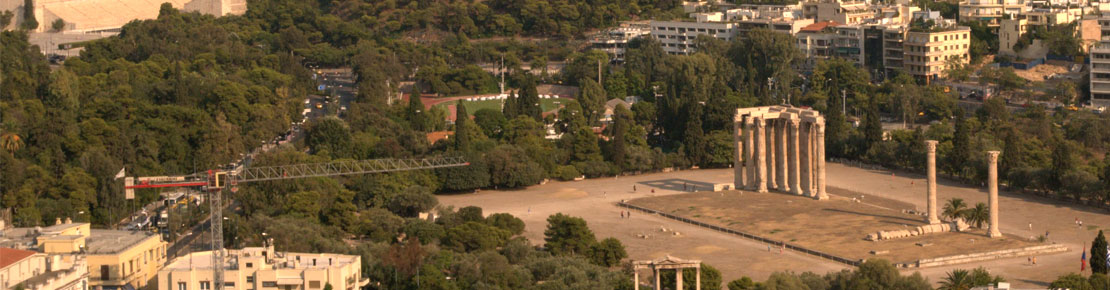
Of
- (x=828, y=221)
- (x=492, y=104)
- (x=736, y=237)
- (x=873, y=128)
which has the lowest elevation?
(x=736, y=237)

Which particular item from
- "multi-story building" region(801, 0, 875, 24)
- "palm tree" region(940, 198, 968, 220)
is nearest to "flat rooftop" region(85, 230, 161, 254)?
"palm tree" region(940, 198, 968, 220)

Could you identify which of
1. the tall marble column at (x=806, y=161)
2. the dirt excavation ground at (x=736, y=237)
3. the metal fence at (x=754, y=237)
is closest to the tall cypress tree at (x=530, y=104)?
the dirt excavation ground at (x=736, y=237)

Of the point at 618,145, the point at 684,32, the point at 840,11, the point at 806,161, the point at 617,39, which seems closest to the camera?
the point at 806,161

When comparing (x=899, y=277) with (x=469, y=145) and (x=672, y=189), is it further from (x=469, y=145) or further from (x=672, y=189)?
(x=469, y=145)

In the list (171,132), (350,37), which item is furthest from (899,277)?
(350,37)

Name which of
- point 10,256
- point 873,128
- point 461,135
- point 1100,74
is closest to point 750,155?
point 873,128

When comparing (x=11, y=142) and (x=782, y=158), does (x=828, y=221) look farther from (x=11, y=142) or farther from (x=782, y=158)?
(x=11, y=142)
